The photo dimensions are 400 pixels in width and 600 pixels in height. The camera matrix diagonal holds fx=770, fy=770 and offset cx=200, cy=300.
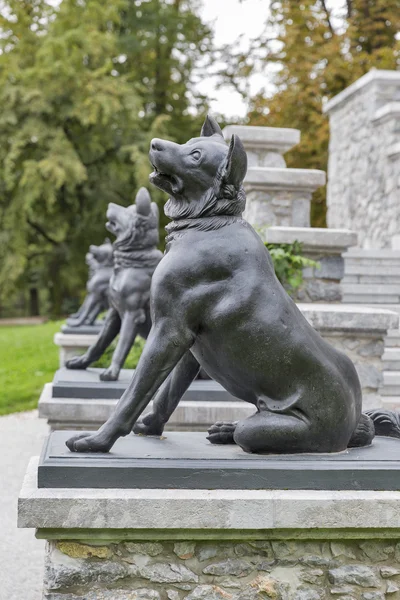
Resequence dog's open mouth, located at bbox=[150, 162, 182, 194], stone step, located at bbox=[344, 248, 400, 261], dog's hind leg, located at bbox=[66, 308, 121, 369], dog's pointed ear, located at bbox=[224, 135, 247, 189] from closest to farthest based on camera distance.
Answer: dog's pointed ear, located at bbox=[224, 135, 247, 189]
dog's open mouth, located at bbox=[150, 162, 182, 194]
dog's hind leg, located at bbox=[66, 308, 121, 369]
stone step, located at bbox=[344, 248, 400, 261]

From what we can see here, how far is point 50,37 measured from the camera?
21875mm

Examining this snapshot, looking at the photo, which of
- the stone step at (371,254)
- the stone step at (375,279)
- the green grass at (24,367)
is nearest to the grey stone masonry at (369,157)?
the stone step at (371,254)

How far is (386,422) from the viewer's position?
13.0 feet

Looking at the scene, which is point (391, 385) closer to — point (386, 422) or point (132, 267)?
point (132, 267)

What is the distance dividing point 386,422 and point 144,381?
1472 millimetres

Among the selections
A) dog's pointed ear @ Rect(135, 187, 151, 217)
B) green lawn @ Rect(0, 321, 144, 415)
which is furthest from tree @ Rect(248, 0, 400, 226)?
dog's pointed ear @ Rect(135, 187, 151, 217)

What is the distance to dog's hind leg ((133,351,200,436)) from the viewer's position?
3.64 m

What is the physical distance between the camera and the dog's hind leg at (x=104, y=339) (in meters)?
6.45

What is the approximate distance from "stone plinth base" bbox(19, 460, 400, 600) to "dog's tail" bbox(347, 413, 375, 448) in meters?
0.48

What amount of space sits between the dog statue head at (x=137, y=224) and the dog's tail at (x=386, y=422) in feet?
8.65

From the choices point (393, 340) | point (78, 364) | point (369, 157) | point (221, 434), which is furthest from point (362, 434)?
point (369, 157)

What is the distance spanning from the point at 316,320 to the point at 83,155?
60.7ft

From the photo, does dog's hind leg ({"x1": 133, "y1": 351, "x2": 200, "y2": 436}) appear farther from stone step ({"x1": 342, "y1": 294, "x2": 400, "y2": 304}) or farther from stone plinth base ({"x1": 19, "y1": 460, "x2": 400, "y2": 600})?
stone step ({"x1": 342, "y1": 294, "x2": 400, "y2": 304})

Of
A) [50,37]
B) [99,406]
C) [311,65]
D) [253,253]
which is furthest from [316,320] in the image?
[50,37]
